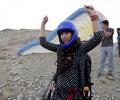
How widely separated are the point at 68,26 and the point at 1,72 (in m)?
8.18

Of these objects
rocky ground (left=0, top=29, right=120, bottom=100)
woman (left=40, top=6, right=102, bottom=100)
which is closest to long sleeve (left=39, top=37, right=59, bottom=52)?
woman (left=40, top=6, right=102, bottom=100)

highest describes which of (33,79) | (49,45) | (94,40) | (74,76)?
(94,40)

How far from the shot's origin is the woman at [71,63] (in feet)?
14.9

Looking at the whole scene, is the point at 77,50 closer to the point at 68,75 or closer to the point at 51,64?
the point at 68,75

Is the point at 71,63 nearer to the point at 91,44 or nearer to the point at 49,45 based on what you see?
the point at 91,44

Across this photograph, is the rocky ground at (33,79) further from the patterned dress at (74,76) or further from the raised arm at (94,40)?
the raised arm at (94,40)

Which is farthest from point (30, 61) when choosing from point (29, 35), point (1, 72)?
point (29, 35)

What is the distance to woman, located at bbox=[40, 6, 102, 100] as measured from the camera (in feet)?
14.9

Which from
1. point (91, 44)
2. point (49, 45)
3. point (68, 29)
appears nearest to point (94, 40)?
point (91, 44)

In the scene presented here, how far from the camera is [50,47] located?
491 cm

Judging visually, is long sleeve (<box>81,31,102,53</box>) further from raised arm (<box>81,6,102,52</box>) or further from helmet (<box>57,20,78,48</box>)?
helmet (<box>57,20,78,48</box>)

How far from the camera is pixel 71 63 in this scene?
4.59 meters

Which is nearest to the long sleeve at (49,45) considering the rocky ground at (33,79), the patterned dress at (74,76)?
the patterned dress at (74,76)

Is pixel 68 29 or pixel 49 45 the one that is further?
pixel 49 45
